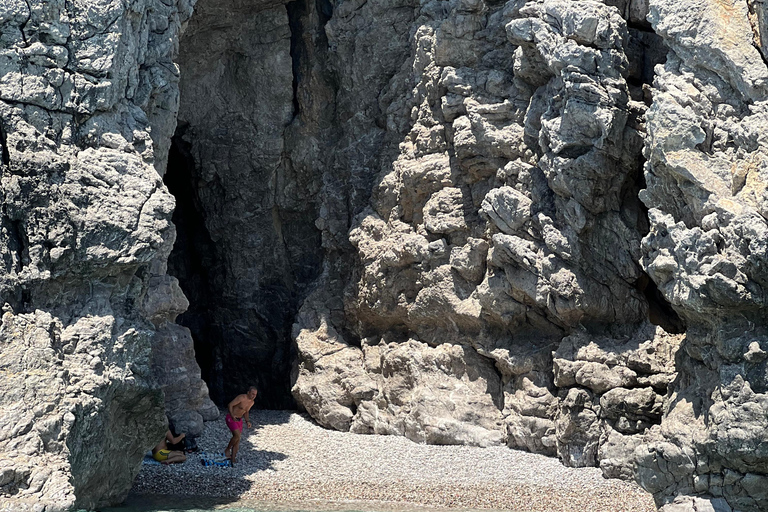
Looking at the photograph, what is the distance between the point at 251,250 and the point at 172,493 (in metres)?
8.33

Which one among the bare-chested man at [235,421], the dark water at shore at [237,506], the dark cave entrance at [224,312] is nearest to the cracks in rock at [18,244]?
the dark water at shore at [237,506]

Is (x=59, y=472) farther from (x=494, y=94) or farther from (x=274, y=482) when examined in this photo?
(x=494, y=94)

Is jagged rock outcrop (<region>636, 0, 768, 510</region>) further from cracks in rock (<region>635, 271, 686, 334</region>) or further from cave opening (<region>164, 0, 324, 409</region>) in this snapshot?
cave opening (<region>164, 0, 324, 409</region>)

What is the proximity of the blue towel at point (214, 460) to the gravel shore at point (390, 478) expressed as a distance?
0.15 meters

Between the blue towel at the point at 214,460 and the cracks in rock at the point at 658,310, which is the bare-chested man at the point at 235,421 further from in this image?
the cracks in rock at the point at 658,310

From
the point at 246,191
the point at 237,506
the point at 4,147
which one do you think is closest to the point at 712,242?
the point at 237,506

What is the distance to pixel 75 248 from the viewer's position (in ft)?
48.6

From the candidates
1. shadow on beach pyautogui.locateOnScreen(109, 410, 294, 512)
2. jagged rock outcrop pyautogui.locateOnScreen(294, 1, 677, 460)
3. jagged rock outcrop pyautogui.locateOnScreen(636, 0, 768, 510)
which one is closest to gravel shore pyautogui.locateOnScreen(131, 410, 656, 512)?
shadow on beach pyautogui.locateOnScreen(109, 410, 294, 512)

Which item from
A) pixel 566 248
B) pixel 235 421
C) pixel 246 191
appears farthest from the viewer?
pixel 246 191

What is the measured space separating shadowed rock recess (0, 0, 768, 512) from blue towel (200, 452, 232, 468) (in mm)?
1166

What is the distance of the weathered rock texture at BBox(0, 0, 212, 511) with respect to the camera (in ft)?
46.4

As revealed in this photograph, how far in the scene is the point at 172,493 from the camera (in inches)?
653

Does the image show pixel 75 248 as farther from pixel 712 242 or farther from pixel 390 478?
pixel 712 242

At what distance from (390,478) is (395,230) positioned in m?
5.64
